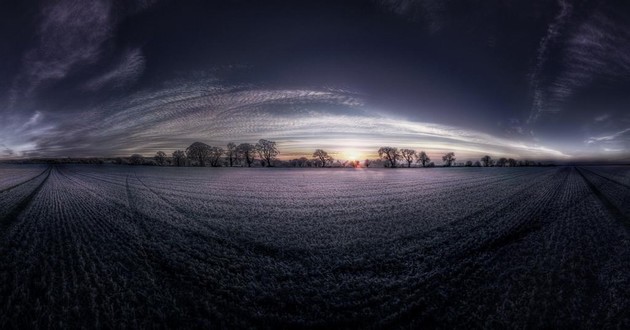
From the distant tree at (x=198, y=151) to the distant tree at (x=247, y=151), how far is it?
1596 centimetres

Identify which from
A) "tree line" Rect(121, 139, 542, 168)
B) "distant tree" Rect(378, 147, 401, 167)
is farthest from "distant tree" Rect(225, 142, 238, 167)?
"distant tree" Rect(378, 147, 401, 167)

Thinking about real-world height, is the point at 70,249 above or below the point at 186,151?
below

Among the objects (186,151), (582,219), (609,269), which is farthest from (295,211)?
(186,151)

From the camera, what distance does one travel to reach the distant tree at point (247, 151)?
10619cm

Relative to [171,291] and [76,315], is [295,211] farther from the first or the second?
[76,315]

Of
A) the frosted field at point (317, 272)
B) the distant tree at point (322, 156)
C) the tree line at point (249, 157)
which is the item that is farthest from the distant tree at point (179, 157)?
the frosted field at point (317, 272)

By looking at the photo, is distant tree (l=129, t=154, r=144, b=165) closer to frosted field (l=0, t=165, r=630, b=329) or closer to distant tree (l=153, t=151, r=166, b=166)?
distant tree (l=153, t=151, r=166, b=166)

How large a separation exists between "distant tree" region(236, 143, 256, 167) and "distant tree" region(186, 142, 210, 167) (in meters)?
16.0

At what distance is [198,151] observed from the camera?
108 m

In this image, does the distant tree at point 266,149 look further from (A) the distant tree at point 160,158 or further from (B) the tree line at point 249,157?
(A) the distant tree at point 160,158

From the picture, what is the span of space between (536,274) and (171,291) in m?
8.46

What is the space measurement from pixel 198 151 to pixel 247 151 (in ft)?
77.7

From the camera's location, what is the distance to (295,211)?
13664 millimetres

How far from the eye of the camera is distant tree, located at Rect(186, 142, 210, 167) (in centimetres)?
10800
